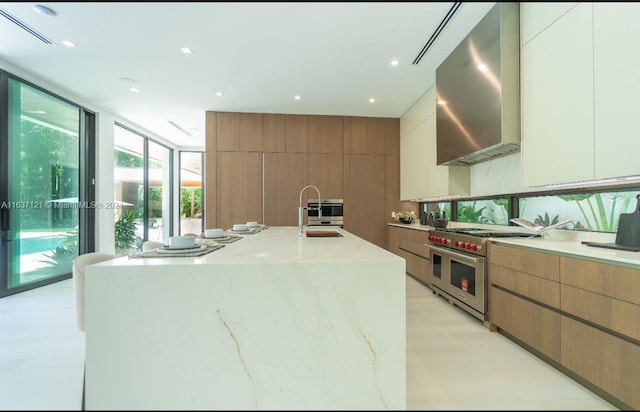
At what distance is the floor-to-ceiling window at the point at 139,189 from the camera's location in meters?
5.33

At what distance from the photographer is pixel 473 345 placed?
7.30 ft

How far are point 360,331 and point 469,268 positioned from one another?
2056 mm

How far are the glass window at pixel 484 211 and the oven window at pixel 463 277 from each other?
2.61 ft

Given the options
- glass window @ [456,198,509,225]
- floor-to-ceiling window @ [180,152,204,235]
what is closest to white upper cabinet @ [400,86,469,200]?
glass window @ [456,198,509,225]

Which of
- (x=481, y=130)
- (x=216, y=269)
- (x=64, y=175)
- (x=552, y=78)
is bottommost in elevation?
(x=216, y=269)

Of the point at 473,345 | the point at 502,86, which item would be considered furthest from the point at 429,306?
the point at 502,86

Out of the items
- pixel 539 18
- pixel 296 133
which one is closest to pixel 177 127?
pixel 296 133

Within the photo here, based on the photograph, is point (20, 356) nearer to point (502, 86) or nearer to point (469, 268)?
point (469, 268)

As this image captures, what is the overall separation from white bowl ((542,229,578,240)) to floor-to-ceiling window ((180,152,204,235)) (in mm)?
7226

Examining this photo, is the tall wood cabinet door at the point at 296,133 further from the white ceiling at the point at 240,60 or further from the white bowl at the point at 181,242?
the white bowl at the point at 181,242

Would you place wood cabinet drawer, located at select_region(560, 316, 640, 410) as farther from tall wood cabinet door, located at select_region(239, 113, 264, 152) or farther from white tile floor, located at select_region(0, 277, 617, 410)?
tall wood cabinet door, located at select_region(239, 113, 264, 152)

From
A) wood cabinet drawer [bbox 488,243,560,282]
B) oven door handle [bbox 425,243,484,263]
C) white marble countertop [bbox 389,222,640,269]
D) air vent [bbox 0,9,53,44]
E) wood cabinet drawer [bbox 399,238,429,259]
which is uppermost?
air vent [bbox 0,9,53,44]

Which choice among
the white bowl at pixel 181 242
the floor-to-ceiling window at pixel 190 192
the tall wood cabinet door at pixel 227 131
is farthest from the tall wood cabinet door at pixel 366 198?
the floor-to-ceiling window at pixel 190 192

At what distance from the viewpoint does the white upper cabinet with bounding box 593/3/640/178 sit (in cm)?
157
